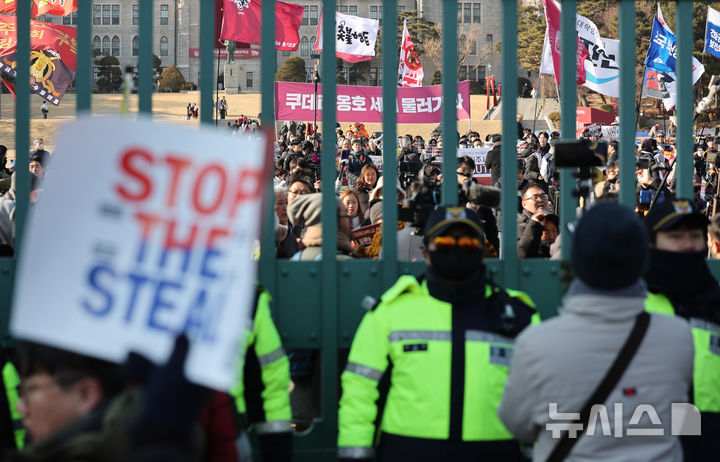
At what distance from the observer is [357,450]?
109 inches

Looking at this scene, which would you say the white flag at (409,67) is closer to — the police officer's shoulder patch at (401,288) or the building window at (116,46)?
the police officer's shoulder patch at (401,288)

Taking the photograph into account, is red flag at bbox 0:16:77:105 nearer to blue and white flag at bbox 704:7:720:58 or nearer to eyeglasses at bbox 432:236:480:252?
eyeglasses at bbox 432:236:480:252

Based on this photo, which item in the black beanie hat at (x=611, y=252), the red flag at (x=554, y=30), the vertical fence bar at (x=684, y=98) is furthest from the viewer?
the red flag at (x=554, y=30)

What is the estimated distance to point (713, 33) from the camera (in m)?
15.2

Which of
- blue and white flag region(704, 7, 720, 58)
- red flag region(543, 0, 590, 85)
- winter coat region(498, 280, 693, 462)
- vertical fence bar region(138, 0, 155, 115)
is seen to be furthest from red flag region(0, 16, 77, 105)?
blue and white flag region(704, 7, 720, 58)

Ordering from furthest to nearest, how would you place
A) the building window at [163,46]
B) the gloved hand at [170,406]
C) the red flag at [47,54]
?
the building window at [163,46], the red flag at [47,54], the gloved hand at [170,406]

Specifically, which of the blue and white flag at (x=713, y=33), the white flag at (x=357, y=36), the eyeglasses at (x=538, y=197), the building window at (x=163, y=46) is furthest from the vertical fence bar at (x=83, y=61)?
the building window at (x=163, y=46)

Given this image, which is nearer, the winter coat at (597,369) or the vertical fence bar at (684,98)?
the winter coat at (597,369)

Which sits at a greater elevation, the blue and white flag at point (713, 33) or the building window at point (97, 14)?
the building window at point (97, 14)

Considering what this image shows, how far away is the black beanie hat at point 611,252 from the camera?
227 cm

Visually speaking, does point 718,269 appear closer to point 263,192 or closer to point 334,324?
point 334,324

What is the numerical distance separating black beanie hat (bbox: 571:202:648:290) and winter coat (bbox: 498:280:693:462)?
0.15ft

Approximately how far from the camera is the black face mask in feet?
9.27

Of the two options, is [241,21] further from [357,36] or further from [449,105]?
[449,105]
